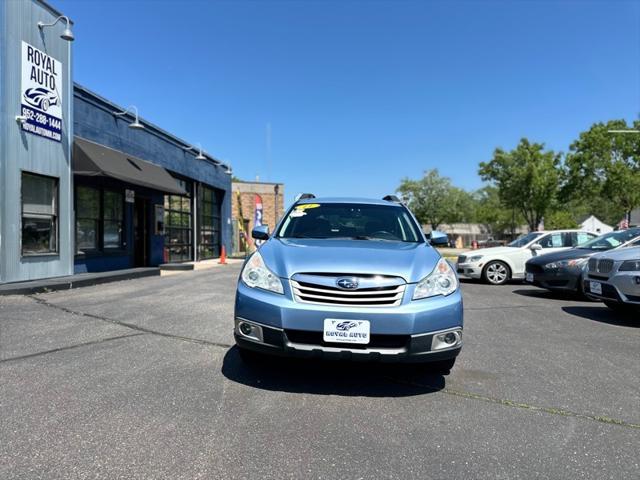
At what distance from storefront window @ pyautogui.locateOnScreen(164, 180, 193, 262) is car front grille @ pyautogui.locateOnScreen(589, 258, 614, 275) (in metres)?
14.3

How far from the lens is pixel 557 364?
4473mm

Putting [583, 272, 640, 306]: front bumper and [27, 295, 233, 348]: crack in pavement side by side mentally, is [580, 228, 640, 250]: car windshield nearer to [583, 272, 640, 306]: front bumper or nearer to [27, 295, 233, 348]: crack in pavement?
[583, 272, 640, 306]: front bumper

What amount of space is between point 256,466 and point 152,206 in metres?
14.9

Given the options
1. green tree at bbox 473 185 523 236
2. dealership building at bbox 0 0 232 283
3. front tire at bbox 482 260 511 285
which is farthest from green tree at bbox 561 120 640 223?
green tree at bbox 473 185 523 236

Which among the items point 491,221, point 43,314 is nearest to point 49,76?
point 43,314

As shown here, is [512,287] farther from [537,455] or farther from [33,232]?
[33,232]

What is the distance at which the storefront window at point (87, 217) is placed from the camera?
1161 cm

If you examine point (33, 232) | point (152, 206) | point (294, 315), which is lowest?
point (294, 315)

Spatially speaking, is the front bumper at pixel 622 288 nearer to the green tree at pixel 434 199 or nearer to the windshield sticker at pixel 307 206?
the windshield sticker at pixel 307 206

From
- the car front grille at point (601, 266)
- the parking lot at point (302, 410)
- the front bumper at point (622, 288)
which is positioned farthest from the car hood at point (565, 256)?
the parking lot at point (302, 410)

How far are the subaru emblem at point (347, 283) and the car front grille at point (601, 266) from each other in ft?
17.3

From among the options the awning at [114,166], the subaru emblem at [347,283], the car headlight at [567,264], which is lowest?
the car headlight at [567,264]

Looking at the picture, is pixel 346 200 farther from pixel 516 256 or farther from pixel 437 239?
pixel 516 256

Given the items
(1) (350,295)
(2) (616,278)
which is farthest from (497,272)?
(1) (350,295)
